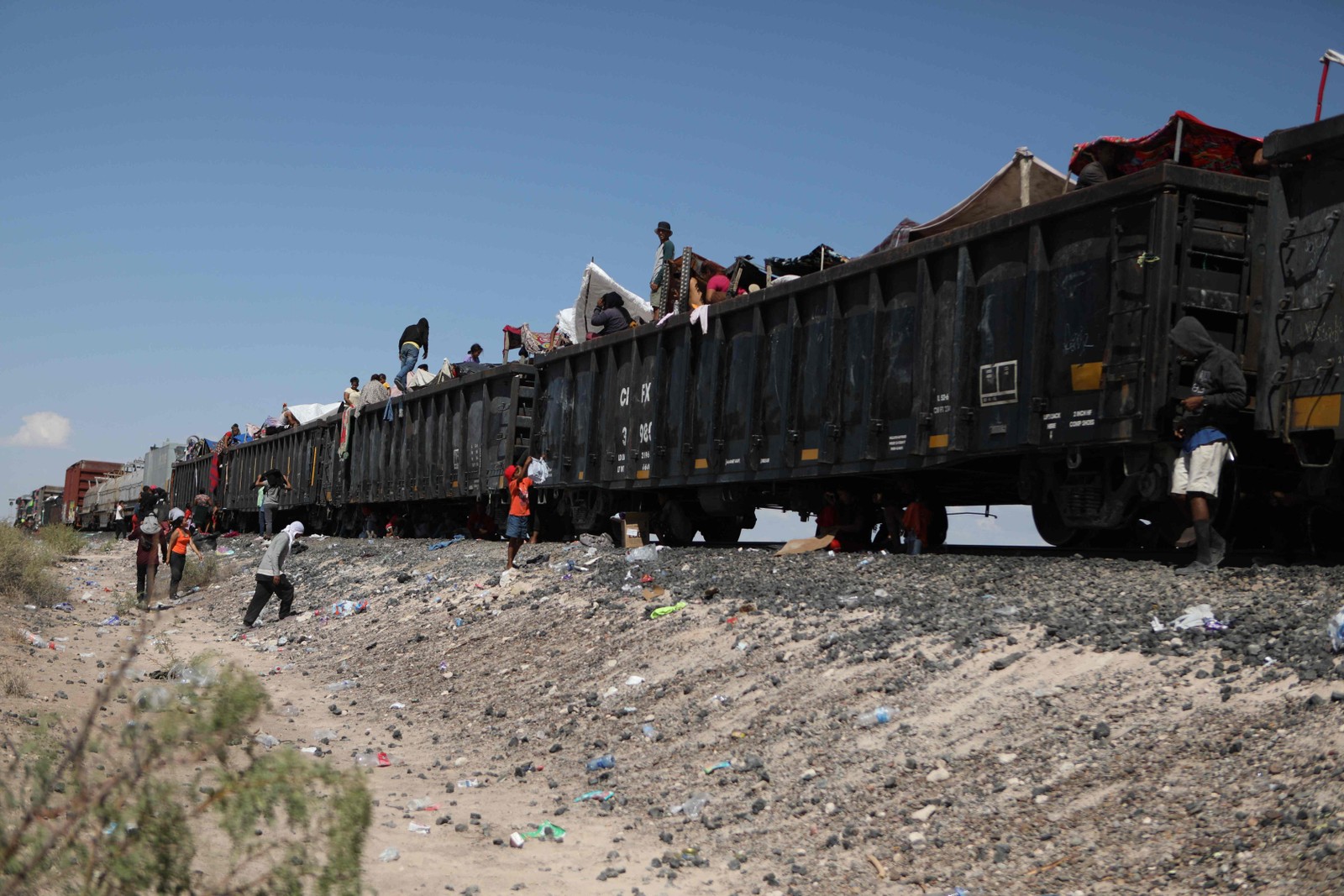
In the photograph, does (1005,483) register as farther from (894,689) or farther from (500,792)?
(500,792)

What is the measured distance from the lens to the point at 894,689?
5.69 meters

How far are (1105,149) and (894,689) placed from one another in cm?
514

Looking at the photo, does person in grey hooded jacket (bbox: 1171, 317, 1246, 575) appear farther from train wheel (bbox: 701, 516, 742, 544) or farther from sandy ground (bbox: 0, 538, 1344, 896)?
train wheel (bbox: 701, 516, 742, 544)

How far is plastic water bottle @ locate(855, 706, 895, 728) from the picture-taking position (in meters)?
5.42

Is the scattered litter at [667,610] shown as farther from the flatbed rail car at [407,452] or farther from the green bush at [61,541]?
the green bush at [61,541]

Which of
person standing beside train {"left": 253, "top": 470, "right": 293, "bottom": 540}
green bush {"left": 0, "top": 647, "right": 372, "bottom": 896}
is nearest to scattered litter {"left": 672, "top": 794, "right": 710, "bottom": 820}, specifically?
green bush {"left": 0, "top": 647, "right": 372, "bottom": 896}

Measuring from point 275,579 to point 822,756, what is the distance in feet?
30.6

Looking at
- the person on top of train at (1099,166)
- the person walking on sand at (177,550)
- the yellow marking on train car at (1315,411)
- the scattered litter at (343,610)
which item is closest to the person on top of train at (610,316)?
the scattered litter at (343,610)

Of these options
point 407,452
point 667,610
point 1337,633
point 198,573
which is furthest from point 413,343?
point 1337,633

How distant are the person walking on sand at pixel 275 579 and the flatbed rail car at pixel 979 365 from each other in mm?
4214

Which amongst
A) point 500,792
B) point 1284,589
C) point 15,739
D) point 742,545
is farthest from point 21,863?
point 742,545

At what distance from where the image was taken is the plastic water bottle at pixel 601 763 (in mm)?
6133

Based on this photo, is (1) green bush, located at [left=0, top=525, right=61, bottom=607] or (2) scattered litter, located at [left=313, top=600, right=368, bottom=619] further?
(1) green bush, located at [left=0, top=525, right=61, bottom=607]

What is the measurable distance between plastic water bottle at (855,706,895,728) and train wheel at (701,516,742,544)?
9181 mm
